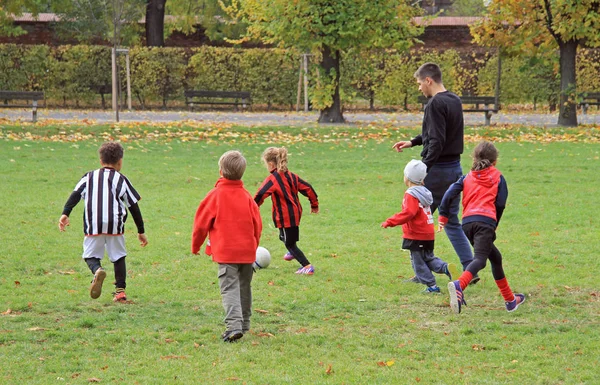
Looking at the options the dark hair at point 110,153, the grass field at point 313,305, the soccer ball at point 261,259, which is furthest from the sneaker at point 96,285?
the soccer ball at point 261,259

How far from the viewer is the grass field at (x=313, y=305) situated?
16.1 feet

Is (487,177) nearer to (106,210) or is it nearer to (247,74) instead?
(106,210)

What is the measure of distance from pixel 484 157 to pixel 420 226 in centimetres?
89

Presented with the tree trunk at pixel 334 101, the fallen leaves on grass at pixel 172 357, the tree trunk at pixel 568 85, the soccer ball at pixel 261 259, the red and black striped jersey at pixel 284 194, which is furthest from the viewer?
the tree trunk at pixel 334 101

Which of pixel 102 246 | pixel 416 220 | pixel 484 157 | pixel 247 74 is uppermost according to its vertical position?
pixel 247 74

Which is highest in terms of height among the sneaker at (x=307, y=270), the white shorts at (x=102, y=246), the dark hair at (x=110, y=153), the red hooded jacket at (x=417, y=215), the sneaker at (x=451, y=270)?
the dark hair at (x=110, y=153)

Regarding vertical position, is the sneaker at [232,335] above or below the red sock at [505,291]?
below

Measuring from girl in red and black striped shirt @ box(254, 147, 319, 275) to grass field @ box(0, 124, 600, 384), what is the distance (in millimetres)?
290

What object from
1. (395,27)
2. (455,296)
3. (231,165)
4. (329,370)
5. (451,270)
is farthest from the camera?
(395,27)

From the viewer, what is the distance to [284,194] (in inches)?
295

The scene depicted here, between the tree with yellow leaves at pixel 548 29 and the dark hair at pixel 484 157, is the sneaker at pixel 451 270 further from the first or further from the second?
the tree with yellow leaves at pixel 548 29

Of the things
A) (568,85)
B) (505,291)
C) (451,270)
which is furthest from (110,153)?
(568,85)

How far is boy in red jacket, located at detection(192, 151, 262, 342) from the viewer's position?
5.52 m

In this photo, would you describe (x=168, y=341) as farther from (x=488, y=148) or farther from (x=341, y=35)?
(x=341, y=35)
